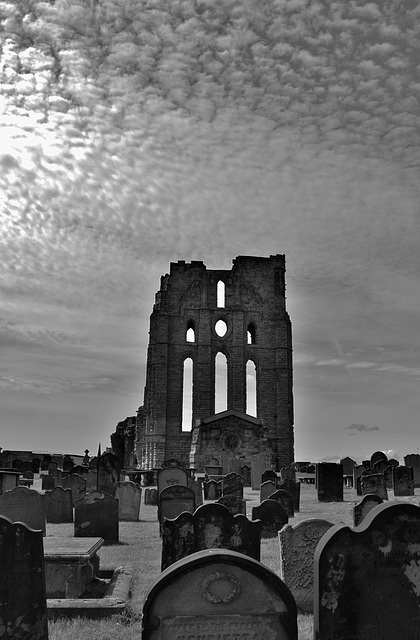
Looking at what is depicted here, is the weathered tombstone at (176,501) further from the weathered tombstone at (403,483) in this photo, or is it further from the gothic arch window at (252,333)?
the gothic arch window at (252,333)

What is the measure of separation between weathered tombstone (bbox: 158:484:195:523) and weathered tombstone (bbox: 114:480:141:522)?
8.85ft

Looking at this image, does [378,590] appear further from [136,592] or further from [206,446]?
[206,446]

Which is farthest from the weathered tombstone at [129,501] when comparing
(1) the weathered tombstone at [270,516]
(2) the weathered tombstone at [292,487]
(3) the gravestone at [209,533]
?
(3) the gravestone at [209,533]

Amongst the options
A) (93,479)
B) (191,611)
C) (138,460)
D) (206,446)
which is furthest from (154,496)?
(138,460)

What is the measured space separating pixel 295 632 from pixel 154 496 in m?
14.8

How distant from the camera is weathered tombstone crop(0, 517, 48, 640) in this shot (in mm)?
Answer: 3947

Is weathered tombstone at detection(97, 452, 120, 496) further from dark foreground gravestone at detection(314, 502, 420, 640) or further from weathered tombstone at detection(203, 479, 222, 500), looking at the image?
dark foreground gravestone at detection(314, 502, 420, 640)

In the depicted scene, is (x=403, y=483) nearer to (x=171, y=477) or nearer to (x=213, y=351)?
(x=171, y=477)

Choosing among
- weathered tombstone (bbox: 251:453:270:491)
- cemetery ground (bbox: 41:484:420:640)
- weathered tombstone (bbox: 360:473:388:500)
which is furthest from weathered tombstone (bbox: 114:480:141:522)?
weathered tombstone (bbox: 251:453:270:491)

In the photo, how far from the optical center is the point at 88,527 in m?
9.58

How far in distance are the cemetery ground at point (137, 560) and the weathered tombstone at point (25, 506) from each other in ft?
1.92

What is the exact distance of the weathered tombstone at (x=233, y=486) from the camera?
15.3 metres

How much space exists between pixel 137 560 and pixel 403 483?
41.6 ft

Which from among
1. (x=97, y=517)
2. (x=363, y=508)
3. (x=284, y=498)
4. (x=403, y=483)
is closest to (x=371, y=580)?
(x=363, y=508)
